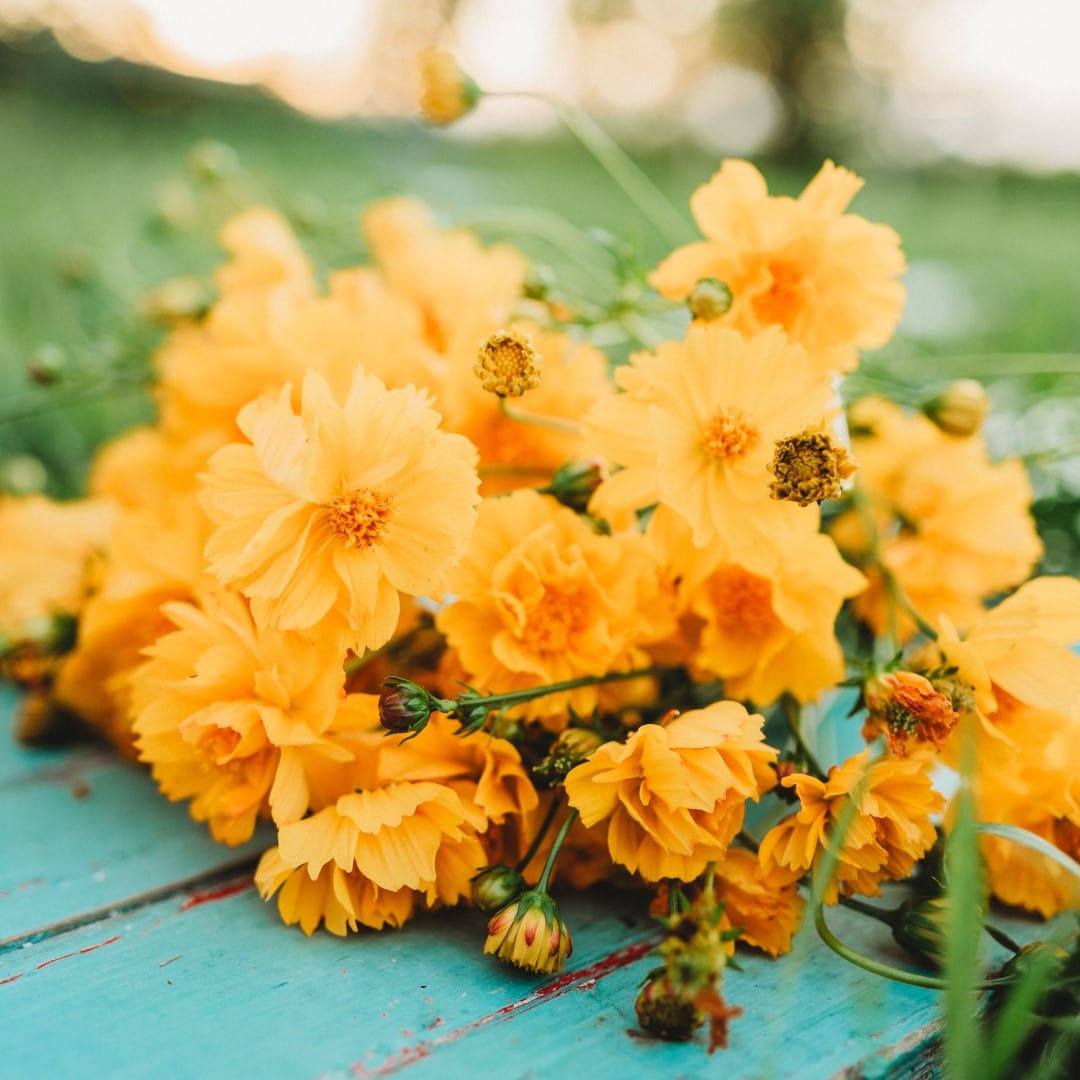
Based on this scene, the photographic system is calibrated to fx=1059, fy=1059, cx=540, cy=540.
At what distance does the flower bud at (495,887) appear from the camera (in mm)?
539

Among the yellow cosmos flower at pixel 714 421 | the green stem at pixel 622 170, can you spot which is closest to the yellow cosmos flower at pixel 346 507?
the yellow cosmos flower at pixel 714 421

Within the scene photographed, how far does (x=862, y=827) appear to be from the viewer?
1.67ft

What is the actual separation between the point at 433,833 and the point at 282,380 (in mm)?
346

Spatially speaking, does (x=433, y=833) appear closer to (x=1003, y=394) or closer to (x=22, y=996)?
(x=22, y=996)

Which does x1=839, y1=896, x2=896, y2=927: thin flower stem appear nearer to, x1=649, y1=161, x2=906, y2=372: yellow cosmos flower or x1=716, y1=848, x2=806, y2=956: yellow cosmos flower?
x1=716, y1=848, x2=806, y2=956: yellow cosmos flower

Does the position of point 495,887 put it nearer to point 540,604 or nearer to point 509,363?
point 540,604

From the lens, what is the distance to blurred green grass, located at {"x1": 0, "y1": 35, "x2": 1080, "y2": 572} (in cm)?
108

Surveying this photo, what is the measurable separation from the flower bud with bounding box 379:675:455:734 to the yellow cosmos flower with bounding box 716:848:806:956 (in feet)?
0.56

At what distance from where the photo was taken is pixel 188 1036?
1.59 feet

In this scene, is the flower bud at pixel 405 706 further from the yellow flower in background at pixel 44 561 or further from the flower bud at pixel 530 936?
the yellow flower in background at pixel 44 561

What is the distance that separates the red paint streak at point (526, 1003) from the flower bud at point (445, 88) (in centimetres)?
71

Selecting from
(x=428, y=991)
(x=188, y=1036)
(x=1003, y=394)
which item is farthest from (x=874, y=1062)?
(x=1003, y=394)

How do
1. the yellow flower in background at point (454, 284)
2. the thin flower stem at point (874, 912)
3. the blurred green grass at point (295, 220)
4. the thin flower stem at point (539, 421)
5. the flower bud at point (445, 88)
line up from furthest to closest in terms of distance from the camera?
the blurred green grass at point (295, 220) → the flower bud at point (445, 88) → the yellow flower in background at point (454, 284) → the thin flower stem at point (539, 421) → the thin flower stem at point (874, 912)

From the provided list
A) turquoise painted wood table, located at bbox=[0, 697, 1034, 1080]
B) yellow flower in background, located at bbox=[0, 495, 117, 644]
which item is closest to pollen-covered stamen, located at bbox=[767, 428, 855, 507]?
turquoise painted wood table, located at bbox=[0, 697, 1034, 1080]
